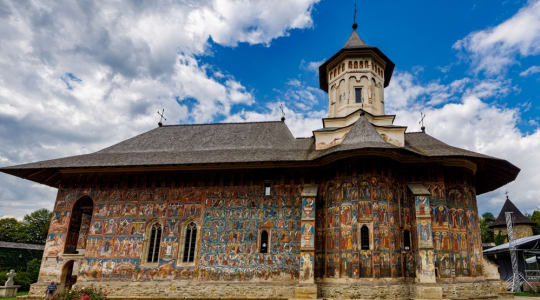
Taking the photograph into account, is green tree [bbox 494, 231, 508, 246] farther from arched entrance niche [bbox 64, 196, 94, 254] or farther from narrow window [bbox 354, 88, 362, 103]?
arched entrance niche [bbox 64, 196, 94, 254]

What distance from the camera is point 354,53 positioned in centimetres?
1906

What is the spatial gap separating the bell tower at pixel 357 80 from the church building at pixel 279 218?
965 mm

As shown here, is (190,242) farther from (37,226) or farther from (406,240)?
→ (37,226)

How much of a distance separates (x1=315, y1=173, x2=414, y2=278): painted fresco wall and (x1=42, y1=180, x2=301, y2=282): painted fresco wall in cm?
142

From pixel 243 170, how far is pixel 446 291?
30.9 ft

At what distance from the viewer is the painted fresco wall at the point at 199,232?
14.6 metres

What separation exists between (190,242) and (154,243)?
1686 mm

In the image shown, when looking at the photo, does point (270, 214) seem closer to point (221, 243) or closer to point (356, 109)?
point (221, 243)

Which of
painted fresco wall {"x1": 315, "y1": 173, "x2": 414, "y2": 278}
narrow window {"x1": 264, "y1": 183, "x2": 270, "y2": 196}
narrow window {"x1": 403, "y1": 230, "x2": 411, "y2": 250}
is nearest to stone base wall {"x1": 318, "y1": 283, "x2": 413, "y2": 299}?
painted fresco wall {"x1": 315, "y1": 173, "x2": 414, "y2": 278}

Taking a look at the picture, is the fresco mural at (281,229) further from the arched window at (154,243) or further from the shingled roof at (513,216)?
the shingled roof at (513,216)

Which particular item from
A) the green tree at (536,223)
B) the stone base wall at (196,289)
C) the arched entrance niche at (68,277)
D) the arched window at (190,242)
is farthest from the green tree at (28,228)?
the green tree at (536,223)

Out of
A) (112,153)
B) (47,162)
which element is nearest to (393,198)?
A: (112,153)

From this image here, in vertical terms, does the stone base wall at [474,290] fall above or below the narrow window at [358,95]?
below

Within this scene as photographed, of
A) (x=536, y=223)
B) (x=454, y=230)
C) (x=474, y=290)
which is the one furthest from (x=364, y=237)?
(x=536, y=223)
